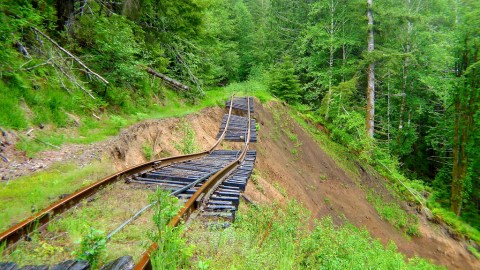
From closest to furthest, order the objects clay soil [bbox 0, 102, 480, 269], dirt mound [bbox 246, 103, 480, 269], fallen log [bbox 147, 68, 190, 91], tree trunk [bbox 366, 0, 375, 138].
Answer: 1. clay soil [bbox 0, 102, 480, 269]
2. dirt mound [bbox 246, 103, 480, 269]
3. fallen log [bbox 147, 68, 190, 91]
4. tree trunk [bbox 366, 0, 375, 138]

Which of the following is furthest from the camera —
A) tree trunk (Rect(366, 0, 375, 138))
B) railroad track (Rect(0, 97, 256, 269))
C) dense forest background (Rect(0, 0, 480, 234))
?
tree trunk (Rect(366, 0, 375, 138))

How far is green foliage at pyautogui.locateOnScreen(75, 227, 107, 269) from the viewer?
287cm

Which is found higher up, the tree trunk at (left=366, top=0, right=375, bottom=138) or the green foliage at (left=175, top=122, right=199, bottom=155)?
the tree trunk at (left=366, top=0, right=375, bottom=138)

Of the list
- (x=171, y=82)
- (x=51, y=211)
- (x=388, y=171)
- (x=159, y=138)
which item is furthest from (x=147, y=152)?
(x=388, y=171)

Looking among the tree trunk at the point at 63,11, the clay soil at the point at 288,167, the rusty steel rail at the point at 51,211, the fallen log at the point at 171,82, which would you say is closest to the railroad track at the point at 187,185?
the rusty steel rail at the point at 51,211

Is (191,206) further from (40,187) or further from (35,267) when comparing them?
(40,187)

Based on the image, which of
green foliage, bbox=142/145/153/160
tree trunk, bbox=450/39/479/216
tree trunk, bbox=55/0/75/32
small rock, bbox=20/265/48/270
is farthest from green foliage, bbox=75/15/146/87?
tree trunk, bbox=450/39/479/216

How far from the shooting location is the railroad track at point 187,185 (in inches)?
151

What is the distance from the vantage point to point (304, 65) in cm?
2531

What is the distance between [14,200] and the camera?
4.86 meters

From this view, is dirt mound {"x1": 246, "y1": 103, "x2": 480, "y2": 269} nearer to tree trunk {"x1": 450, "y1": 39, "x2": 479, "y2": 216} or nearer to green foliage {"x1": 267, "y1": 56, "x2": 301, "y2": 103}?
tree trunk {"x1": 450, "y1": 39, "x2": 479, "y2": 216}

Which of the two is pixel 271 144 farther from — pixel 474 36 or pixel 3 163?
pixel 474 36

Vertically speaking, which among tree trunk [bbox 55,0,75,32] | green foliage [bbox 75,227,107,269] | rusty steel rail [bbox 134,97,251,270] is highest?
tree trunk [bbox 55,0,75,32]

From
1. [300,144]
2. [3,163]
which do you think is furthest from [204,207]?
[300,144]
